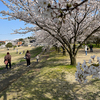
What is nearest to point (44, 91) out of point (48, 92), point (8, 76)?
point (48, 92)

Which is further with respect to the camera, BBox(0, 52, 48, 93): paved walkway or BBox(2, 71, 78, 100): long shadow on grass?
BBox(0, 52, 48, 93): paved walkway

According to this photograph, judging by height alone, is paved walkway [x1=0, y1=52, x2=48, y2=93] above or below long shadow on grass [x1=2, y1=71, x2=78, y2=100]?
above

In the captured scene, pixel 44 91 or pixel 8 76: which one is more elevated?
pixel 8 76

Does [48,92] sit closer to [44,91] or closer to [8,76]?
[44,91]

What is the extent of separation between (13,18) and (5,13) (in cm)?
53

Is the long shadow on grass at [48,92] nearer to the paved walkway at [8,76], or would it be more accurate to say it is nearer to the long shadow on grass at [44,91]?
the long shadow on grass at [44,91]

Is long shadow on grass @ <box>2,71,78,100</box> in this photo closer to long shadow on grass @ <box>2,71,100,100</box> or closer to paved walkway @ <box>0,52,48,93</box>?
long shadow on grass @ <box>2,71,100,100</box>

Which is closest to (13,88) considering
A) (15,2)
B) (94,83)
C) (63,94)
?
(63,94)

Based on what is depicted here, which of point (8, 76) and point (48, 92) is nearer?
point (48, 92)

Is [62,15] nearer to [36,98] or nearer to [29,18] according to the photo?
[36,98]

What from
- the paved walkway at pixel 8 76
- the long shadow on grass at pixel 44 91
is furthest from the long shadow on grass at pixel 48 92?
the paved walkway at pixel 8 76

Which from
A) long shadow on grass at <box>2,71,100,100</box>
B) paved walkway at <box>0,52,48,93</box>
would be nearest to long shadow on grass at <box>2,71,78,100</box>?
long shadow on grass at <box>2,71,100,100</box>

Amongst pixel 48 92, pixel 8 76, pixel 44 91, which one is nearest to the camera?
pixel 48 92

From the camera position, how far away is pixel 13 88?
4.64 metres
